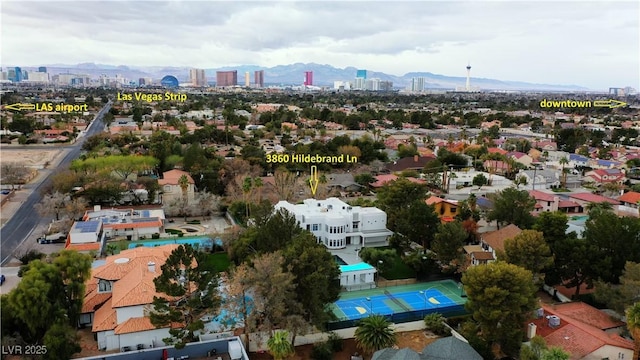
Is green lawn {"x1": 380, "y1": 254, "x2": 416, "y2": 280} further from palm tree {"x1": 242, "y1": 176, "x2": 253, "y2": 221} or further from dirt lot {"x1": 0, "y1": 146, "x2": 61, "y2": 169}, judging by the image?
dirt lot {"x1": 0, "y1": 146, "x2": 61, "y2": 169}

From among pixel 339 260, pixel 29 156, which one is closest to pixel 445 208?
pixel 339 260

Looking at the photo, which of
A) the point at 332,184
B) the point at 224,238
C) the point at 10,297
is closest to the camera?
the point at 10,297

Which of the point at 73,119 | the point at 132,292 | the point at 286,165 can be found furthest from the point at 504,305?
the point at 73,119

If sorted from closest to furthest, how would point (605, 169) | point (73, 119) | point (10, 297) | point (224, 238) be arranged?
point (10, 297), point (224, 238), point (605, 169), point (73, 119)

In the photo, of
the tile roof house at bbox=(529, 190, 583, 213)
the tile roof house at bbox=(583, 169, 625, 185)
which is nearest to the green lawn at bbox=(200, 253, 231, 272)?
the tile roof house at bbox=(529, 190, 583, 213)

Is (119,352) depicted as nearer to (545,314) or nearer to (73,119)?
(545,314)
